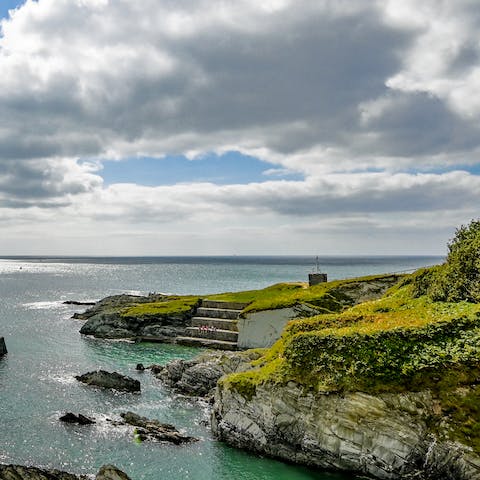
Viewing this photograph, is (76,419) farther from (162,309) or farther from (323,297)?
(162,309)

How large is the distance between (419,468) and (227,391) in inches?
462

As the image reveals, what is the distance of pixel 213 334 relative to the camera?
61625 mm

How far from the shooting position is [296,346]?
26234 millimetres

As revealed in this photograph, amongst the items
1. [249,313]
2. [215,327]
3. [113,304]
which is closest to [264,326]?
[249,313]

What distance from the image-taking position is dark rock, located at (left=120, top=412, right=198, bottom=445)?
27500 mm

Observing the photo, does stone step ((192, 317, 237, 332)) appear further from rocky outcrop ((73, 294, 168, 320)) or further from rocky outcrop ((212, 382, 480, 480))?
rocky outcrop ((212, 382, 480, 480))

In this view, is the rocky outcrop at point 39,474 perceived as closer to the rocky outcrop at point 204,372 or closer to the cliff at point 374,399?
the cliff at point 374,399

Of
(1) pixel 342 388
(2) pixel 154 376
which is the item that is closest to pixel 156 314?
(2) pixel 154 376

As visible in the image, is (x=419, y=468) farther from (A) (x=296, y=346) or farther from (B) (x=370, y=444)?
(A) (x=296, y=346)

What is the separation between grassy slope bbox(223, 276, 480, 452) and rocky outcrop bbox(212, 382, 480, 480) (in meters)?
0.57

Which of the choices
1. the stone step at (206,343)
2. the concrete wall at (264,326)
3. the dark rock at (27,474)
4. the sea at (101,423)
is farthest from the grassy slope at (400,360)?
the stone step at (206,343)

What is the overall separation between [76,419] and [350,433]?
775 inches

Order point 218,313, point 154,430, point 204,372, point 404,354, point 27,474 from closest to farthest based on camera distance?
point 27,474 → point 404,354 → point 154,430 → point 204,372 → point 218,313

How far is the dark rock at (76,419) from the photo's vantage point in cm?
3034
